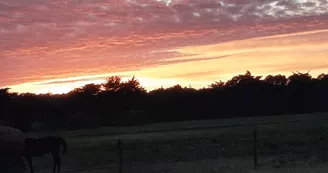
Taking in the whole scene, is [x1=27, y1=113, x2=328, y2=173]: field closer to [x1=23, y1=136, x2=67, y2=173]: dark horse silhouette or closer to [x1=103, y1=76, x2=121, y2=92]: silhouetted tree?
[x1=23, y1=136, x2=67, y2=173]: dark horse silhouette

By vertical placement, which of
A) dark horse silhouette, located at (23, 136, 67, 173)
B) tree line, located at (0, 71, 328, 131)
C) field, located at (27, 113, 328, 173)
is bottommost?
field, located at (27, 113, 328, 173)

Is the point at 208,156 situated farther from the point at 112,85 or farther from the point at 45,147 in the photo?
the point at 112,85

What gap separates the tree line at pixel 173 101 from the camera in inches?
2625

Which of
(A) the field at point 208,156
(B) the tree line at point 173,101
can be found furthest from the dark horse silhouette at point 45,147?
(B) the tree line at point 173,101

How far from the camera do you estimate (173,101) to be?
7444cm

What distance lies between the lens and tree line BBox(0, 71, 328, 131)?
219 feet

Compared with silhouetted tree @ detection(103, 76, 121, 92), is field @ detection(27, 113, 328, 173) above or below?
below

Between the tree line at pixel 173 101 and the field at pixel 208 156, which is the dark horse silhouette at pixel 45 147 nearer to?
the field at pixel 208 156

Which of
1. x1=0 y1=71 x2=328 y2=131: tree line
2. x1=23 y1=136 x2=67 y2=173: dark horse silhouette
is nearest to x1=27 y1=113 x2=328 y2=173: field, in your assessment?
x1=23 y1=136 x2=67 y2=173: dark horse silhouette

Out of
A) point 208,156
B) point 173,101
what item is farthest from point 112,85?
point 208,156

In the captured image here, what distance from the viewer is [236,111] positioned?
251 ft

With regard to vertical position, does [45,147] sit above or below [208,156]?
above

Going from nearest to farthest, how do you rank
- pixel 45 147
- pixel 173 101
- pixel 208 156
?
pixel 45 147 < pixel 208 156 < pixel 173 101

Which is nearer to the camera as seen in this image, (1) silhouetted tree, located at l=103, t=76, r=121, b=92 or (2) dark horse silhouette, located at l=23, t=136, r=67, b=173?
(2) dark horse silhouette, located at l=23, t=136, r=67, b=173
